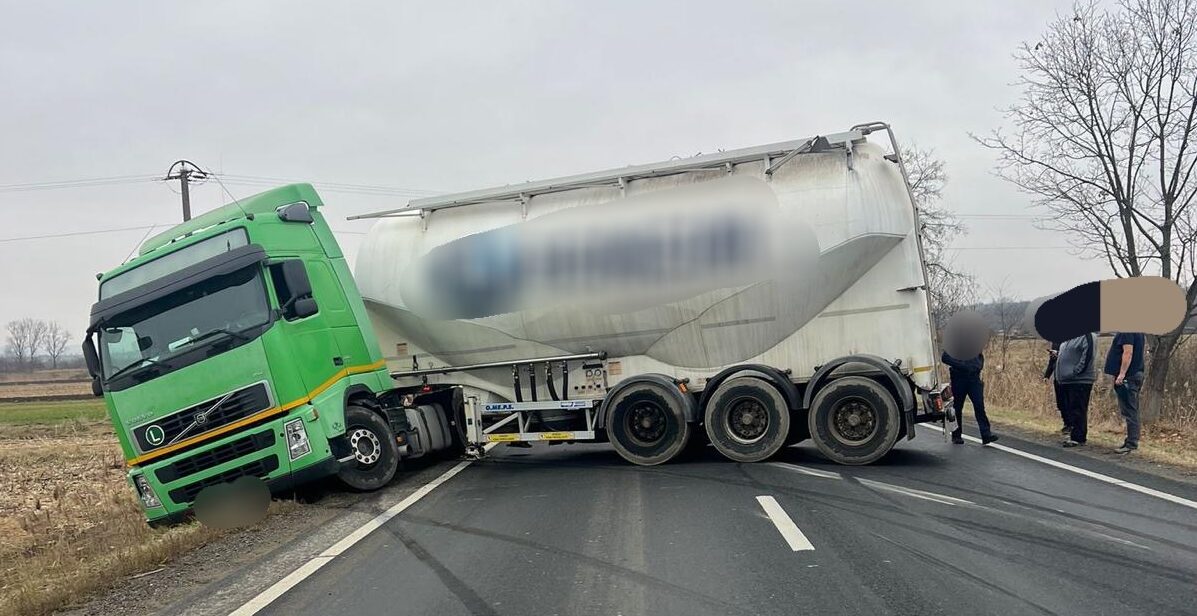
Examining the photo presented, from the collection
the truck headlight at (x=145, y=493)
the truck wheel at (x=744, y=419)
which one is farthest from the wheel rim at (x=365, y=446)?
the truck wheel at (x=744, y=419)

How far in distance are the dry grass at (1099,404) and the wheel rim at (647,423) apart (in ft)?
17.6

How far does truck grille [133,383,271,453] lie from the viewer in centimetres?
872

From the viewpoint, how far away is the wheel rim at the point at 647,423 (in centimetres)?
1070

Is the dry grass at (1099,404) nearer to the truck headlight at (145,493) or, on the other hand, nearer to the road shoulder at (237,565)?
the road shoulder at (237,565)

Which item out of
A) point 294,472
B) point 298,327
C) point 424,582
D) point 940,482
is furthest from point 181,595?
point 940,482

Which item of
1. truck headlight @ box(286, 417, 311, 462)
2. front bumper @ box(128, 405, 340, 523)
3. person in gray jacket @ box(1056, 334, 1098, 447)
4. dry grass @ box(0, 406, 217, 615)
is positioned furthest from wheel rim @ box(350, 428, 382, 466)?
person in gray jacket @ box(1056, 334, 1098, 447)

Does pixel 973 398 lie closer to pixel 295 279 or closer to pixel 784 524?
pixel 784 524

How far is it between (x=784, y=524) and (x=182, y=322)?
6142 millimetres

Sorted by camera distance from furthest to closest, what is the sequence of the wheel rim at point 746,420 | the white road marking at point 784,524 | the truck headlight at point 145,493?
the wheel rim at point 746,420, the truck headlight at point 145,493, the white road marking at point 784,524

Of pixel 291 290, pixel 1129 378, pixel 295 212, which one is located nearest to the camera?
pixel 291 290

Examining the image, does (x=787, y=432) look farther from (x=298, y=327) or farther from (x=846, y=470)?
(x=298, y=327)

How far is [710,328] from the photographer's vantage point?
10.5 metres

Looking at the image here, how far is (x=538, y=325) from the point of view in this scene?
438 inches

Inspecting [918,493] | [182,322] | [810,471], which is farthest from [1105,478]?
[182,322]
